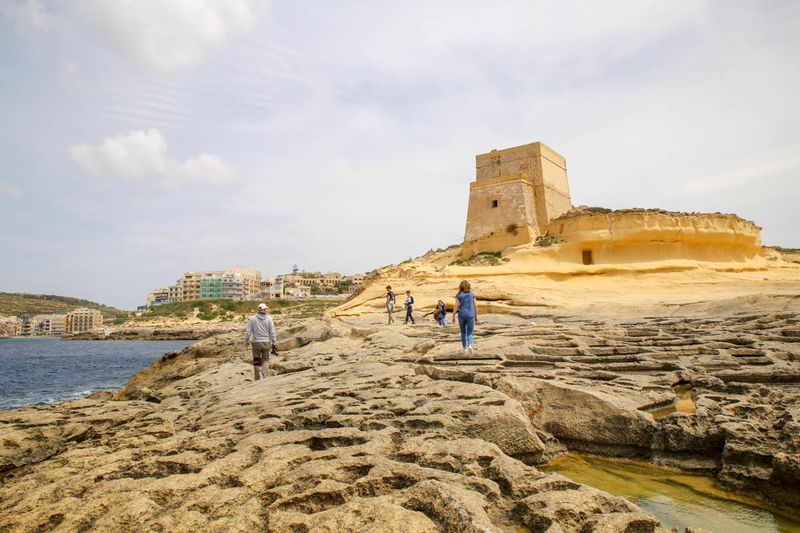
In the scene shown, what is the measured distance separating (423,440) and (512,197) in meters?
24.9

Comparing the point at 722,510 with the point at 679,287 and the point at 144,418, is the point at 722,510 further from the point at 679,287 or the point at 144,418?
the point at 679,287

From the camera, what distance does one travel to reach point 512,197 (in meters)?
27.5

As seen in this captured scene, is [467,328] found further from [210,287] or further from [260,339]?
[210,287]

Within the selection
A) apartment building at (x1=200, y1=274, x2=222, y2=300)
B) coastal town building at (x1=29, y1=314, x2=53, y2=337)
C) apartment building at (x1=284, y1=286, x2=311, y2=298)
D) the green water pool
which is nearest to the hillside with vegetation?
coastal town building at (x1=29, y1=314, x2=53, y2=337)

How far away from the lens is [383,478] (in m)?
3.19

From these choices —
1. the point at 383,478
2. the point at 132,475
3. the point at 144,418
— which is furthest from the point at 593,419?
the point at 144,418

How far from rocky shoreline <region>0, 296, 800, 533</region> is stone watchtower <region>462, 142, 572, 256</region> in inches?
762

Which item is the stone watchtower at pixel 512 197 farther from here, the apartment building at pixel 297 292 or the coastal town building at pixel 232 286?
the coastal town building at pixel 232 286

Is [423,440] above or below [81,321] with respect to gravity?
below

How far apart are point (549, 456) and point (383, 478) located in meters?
1.88

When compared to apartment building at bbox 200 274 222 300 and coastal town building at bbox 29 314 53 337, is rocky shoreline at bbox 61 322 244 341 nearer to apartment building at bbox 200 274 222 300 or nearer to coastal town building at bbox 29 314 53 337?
coastal town building at bbox 29 314 53 337

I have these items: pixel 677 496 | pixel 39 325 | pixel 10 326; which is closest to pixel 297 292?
pixel 39 325

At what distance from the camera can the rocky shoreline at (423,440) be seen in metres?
2.88

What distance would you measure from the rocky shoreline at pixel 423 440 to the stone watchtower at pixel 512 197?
1936 cm
